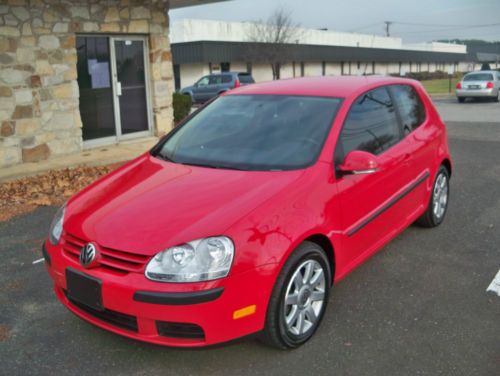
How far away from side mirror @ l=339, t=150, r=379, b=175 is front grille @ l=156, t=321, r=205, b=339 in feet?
4.86

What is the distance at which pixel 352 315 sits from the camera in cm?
368

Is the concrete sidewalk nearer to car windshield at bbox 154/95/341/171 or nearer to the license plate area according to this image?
car windshield at bbox 154/95/341/171

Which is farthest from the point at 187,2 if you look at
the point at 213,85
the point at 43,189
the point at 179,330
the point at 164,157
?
the point at 213,85

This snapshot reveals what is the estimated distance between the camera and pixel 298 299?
10.5 ft

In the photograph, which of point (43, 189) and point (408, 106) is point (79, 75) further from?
point (408, 106)

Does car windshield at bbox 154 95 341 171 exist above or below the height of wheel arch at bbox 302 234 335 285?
above

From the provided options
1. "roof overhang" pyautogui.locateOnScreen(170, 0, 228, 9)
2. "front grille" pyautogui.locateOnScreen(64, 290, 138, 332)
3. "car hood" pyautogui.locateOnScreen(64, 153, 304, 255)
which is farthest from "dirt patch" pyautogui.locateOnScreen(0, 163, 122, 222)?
"roof overhang" pyautogui.locateOnScreen(170, 0, 228, 9)

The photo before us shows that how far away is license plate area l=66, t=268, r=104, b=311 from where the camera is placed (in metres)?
2.93

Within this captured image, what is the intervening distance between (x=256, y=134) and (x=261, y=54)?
3849 cm

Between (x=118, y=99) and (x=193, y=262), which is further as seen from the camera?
(x=118, y=99)

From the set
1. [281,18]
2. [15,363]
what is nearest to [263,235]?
[15,363]

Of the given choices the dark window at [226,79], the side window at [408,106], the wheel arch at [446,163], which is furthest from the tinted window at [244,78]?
the side window at [408,106]

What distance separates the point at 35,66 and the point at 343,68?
4921 centimetres

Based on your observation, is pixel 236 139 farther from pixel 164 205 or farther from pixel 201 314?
pixel 201 314
